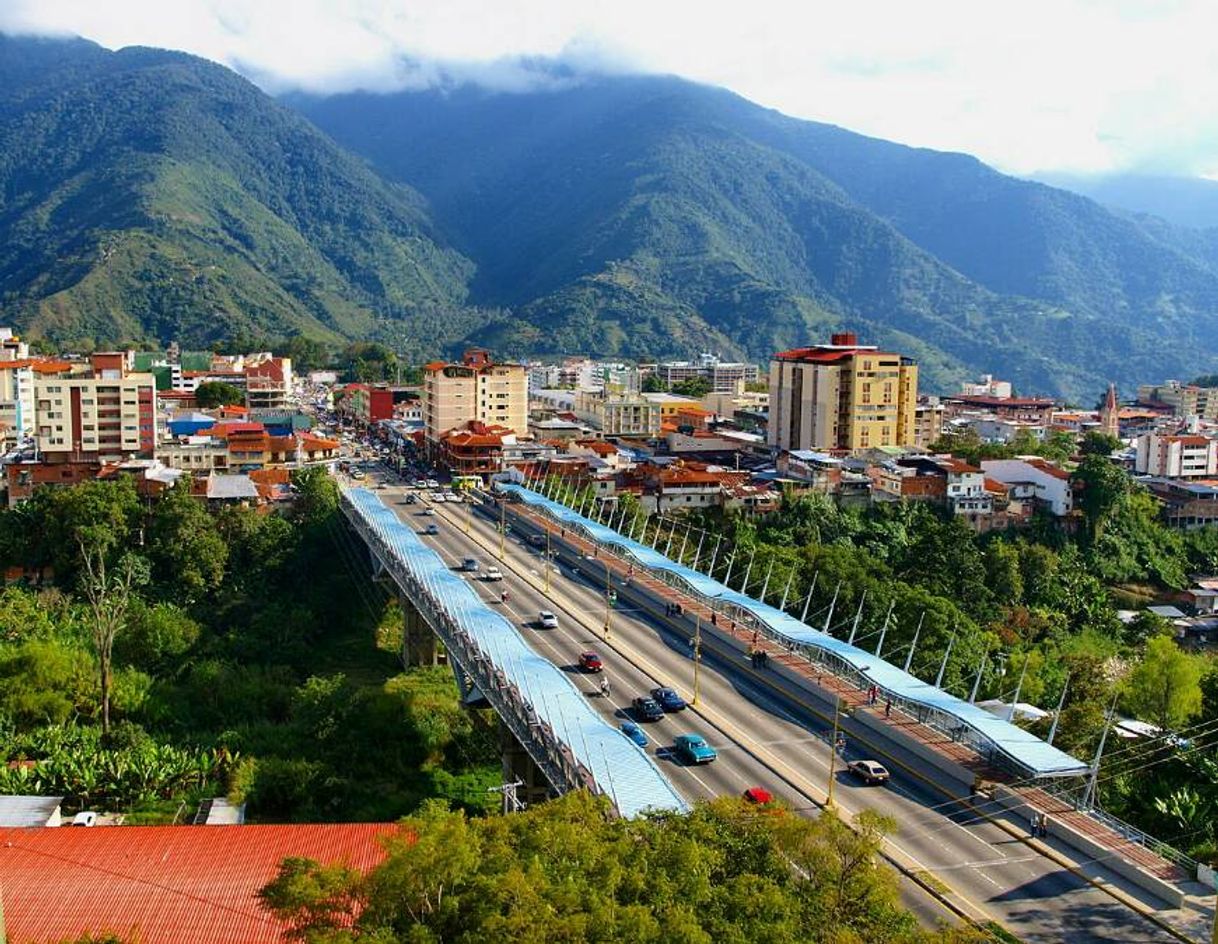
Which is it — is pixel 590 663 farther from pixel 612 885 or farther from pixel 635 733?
pixel 612 885

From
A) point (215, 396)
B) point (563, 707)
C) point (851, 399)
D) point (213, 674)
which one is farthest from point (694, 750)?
point (215, 396)

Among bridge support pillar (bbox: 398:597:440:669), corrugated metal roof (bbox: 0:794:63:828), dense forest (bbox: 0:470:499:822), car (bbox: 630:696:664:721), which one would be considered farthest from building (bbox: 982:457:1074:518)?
corrugated metal roof (bbox: 0:794:63:828)

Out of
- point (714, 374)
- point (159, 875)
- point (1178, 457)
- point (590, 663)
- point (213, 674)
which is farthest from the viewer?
point (714, 374)

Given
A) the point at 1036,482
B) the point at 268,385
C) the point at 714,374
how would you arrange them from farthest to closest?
the point at 714,374 < the point at 268,385 < the point at 1036,482

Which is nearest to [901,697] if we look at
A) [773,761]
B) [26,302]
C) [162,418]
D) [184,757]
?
[773,761]

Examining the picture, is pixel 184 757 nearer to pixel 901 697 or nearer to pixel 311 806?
pixel 311 806

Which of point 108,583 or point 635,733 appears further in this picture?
point 108,583

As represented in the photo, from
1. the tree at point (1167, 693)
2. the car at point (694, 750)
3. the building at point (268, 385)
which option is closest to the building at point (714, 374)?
the building at point (268, 385)

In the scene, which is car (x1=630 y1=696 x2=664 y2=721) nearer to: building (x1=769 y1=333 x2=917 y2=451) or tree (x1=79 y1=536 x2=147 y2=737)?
tree (x1=79 y1=536 x2=147 y2=737)
